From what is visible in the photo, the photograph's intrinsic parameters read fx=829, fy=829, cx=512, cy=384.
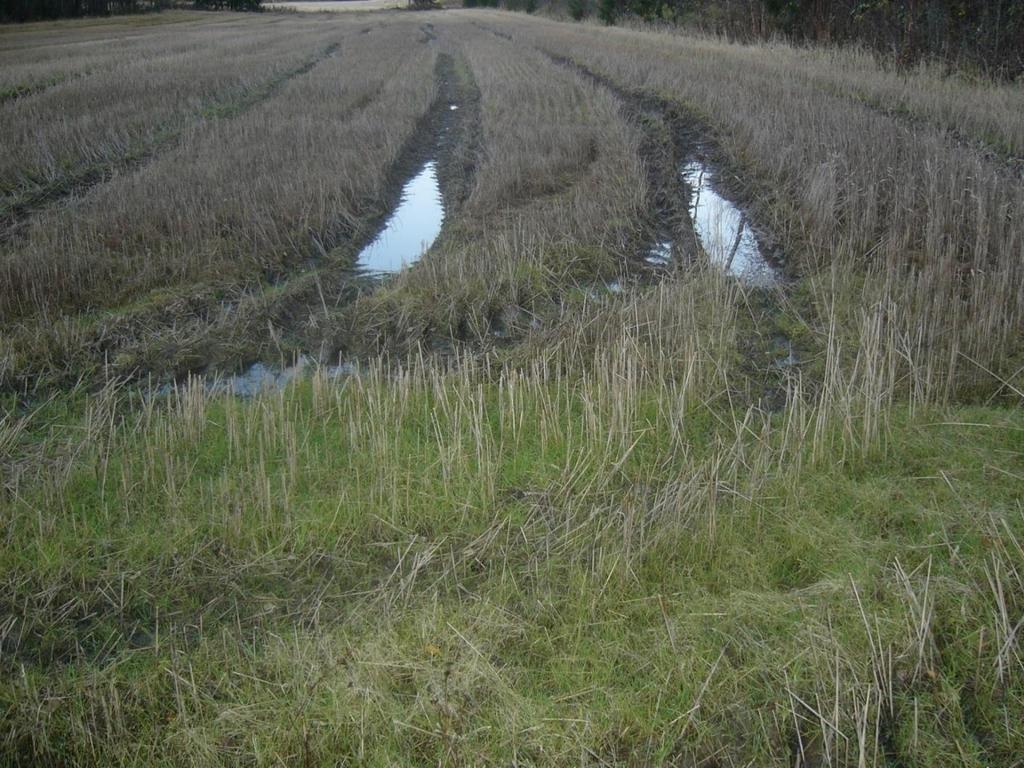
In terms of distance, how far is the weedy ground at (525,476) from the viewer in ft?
8.79

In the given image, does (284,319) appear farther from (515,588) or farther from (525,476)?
(515,588)

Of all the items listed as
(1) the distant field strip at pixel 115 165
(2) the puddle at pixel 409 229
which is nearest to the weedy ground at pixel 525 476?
(1) the distant field strip at pixel 115 165

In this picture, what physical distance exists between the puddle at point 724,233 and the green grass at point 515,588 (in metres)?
2.77

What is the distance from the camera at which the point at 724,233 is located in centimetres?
823

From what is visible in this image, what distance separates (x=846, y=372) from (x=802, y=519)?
1809 millimetres

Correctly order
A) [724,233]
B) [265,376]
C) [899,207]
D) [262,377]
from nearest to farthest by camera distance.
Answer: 1. [265,376]
2. [262,377]
3. [899,207]
4. [724,233]

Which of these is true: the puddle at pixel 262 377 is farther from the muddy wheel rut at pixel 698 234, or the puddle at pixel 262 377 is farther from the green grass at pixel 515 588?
the muddy wheel rut at pixel 698 234

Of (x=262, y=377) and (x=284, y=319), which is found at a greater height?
(x=284, y=319)

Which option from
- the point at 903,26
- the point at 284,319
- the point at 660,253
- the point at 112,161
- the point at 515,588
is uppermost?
the point at 903,26

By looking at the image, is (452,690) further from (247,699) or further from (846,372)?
(846,372)

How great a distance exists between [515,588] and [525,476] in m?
0.91

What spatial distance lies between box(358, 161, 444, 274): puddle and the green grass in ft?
11.0

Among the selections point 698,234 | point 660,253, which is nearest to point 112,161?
point 660,253

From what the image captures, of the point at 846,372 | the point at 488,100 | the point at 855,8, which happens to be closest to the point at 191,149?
the point at 488,100
